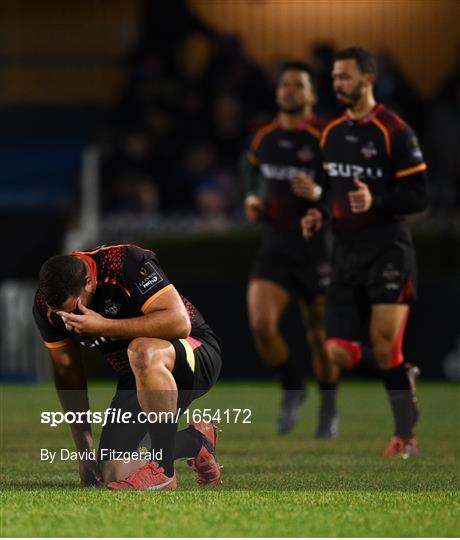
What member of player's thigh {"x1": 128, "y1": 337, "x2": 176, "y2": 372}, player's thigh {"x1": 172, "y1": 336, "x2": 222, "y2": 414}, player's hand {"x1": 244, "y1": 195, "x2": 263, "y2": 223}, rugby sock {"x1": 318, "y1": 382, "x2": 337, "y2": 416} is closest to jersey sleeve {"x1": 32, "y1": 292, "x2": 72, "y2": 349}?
player's thigh {"x1": 128, "y1": 337, "x2": 176, "y2": 372}

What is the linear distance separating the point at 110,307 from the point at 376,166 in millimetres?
2824

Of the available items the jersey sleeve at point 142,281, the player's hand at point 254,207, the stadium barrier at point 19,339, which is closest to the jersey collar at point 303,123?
the player's hand at point 254,207

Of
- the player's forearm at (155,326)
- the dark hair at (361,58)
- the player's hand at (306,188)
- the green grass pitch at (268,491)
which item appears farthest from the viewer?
the player's hand at (306,188)

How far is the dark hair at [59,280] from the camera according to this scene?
6.48 meters

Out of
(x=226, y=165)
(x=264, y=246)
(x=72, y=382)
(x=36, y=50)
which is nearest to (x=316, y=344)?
(x=264, y=246)

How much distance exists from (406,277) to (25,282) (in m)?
7.23

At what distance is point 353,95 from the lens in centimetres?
931

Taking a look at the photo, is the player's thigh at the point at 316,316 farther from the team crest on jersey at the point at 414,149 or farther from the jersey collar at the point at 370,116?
the team crest on jersey at the point at 414,149

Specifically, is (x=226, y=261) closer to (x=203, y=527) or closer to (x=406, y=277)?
(x=406, y=277)

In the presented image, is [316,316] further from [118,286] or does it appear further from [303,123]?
[118,286]

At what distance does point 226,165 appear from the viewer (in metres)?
17.3

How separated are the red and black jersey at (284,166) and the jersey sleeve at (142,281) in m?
3.88

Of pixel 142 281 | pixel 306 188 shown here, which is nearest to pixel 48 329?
pixel 142 281

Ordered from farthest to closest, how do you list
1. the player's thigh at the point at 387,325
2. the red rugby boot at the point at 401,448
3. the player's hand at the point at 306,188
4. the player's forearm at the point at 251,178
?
the player's forearm at the point at 251,178 < the player's hand at the point at 306,188 < the player's thigh at the point at 387,325 < the red rugby boot at the point at 401,448
